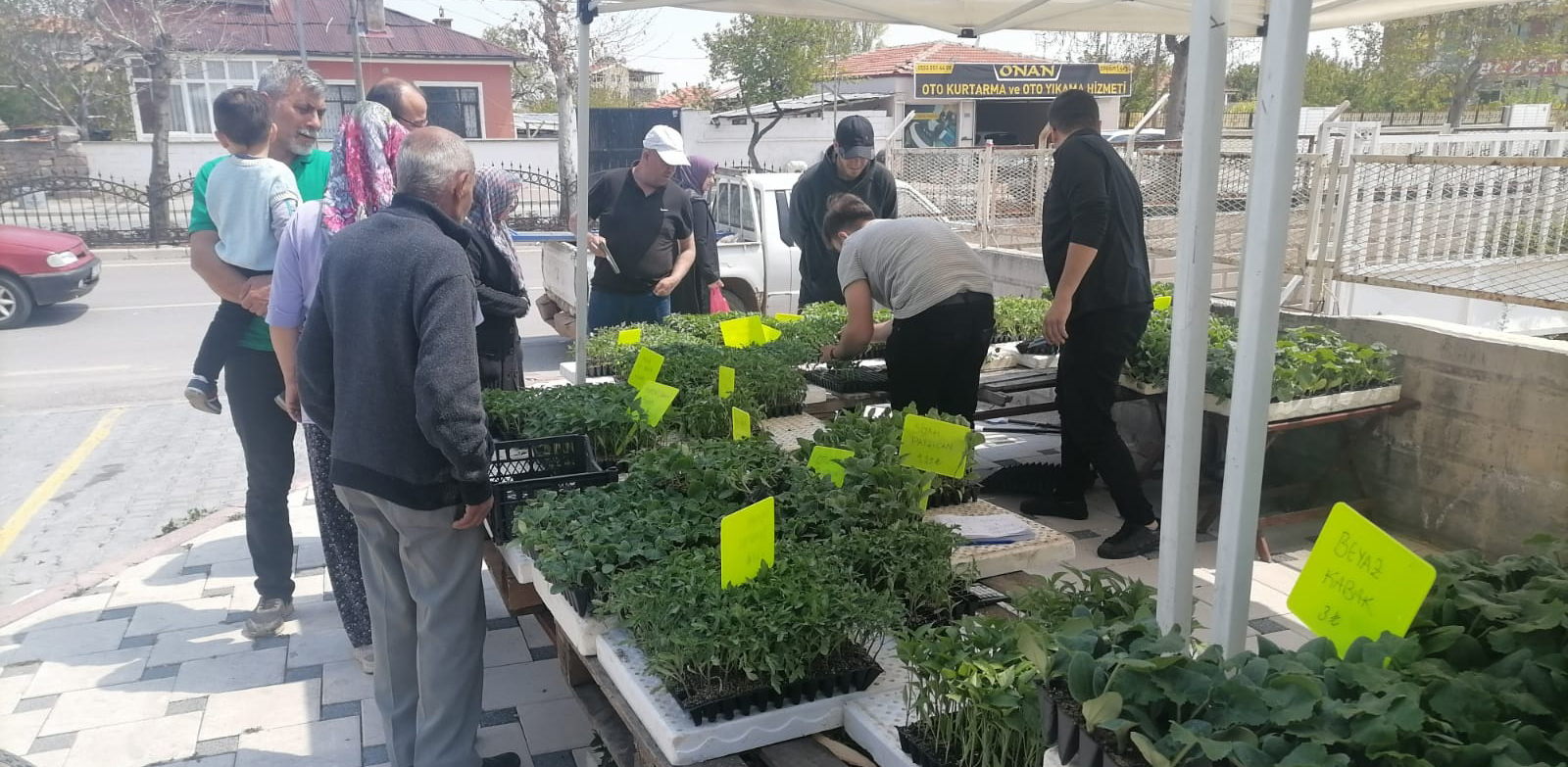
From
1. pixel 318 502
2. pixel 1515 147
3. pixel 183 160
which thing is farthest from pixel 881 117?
pixel 318 502

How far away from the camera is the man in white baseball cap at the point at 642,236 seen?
194 inches

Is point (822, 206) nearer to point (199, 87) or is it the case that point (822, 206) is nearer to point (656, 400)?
point (656, 400)

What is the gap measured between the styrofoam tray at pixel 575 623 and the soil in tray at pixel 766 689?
35 centimetres

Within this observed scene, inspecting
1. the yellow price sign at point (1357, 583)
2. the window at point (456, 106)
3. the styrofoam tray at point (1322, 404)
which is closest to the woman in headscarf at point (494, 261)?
the yellow price sign at point (1357, 583)

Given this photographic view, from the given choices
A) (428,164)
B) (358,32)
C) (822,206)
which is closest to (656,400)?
(428,164)

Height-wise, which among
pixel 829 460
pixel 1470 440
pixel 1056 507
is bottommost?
pixel 1056 507

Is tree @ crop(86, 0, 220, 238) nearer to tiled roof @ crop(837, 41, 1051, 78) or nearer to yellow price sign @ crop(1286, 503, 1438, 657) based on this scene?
tiled roof @ crop(837, 41, 1051, 78)

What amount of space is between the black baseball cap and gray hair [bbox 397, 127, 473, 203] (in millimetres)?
2985

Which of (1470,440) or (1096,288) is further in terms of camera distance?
(1470,440)

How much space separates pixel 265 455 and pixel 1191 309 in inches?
128

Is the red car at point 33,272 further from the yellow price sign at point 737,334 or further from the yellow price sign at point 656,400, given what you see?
the yellow price sign at point 656,400

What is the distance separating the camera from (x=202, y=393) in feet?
12.5

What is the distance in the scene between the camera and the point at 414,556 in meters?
2.62

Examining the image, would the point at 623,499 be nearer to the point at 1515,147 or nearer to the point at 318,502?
the point at 318,502
